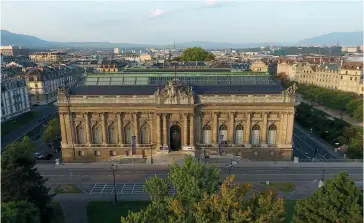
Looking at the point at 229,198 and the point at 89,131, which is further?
the point at 89,131

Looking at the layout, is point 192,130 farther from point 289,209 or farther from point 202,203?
point 202,203

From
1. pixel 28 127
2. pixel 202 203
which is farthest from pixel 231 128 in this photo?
pixel 28 127

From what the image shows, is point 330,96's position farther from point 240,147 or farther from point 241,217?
point 241,217

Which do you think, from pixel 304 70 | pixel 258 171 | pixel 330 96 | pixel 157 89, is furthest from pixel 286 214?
pixel 304 70

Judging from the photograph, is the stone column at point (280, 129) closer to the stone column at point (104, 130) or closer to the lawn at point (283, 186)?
the lawn at point (283, 186)

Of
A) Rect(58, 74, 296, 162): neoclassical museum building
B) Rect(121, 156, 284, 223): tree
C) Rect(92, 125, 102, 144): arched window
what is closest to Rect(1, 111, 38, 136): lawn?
Rect(58, 74, 296, 162): neoclassical museum building

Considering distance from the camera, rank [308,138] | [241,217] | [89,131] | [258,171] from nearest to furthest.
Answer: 1. [241,217]
2. [258,171]
3. [89,131]
4. [308,138]

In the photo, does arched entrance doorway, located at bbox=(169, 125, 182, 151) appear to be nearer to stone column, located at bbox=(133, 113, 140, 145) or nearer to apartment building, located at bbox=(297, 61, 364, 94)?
stone column, located at bbox=(133, 113, 140, 145)

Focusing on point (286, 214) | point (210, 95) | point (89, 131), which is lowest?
point (286, 214)
